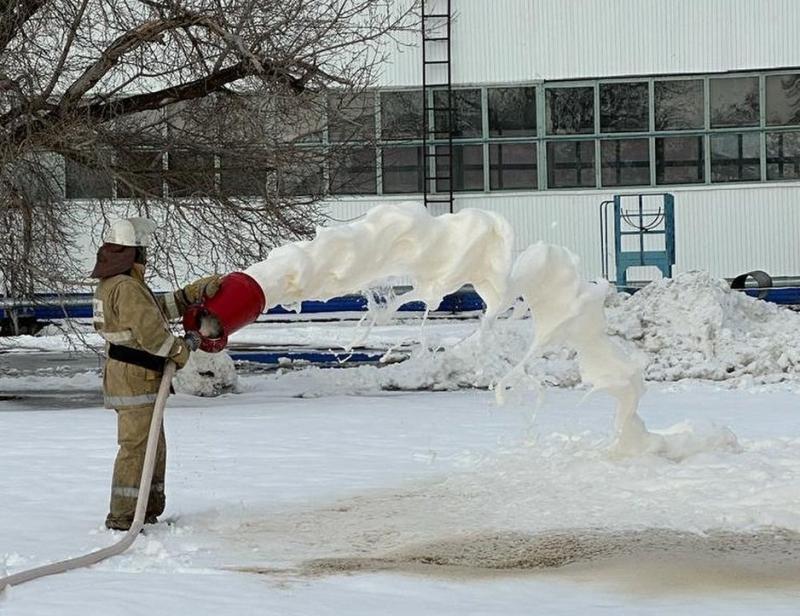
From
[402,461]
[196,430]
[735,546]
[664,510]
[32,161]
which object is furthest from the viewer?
[32,161]

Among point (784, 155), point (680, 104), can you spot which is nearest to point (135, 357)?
point (680, 104)

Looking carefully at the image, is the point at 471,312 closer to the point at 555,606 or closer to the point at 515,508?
the point at 515,508

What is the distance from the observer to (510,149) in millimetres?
27719

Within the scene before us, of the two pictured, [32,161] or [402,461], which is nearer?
[402,461]

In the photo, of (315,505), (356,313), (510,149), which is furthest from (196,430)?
(510,149)

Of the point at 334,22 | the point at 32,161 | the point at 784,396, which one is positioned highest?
the point at 334,22

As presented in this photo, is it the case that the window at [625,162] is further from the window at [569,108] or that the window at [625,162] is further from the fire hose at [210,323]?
the fire hose at [210,323]

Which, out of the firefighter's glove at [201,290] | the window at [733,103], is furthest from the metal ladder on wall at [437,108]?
the firefighter's glove at [201,290]

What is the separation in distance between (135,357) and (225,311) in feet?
1.73

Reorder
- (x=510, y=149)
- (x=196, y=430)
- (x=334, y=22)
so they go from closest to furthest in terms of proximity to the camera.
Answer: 1. (x=196, y=430)
2. (x=334, y=22)
3. (x=510, y=149)

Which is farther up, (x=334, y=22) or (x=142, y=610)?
(x=334, y=22)

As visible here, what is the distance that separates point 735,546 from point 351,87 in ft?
27.1

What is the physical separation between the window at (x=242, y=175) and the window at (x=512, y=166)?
1289cm

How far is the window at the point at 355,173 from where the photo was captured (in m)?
15.9
